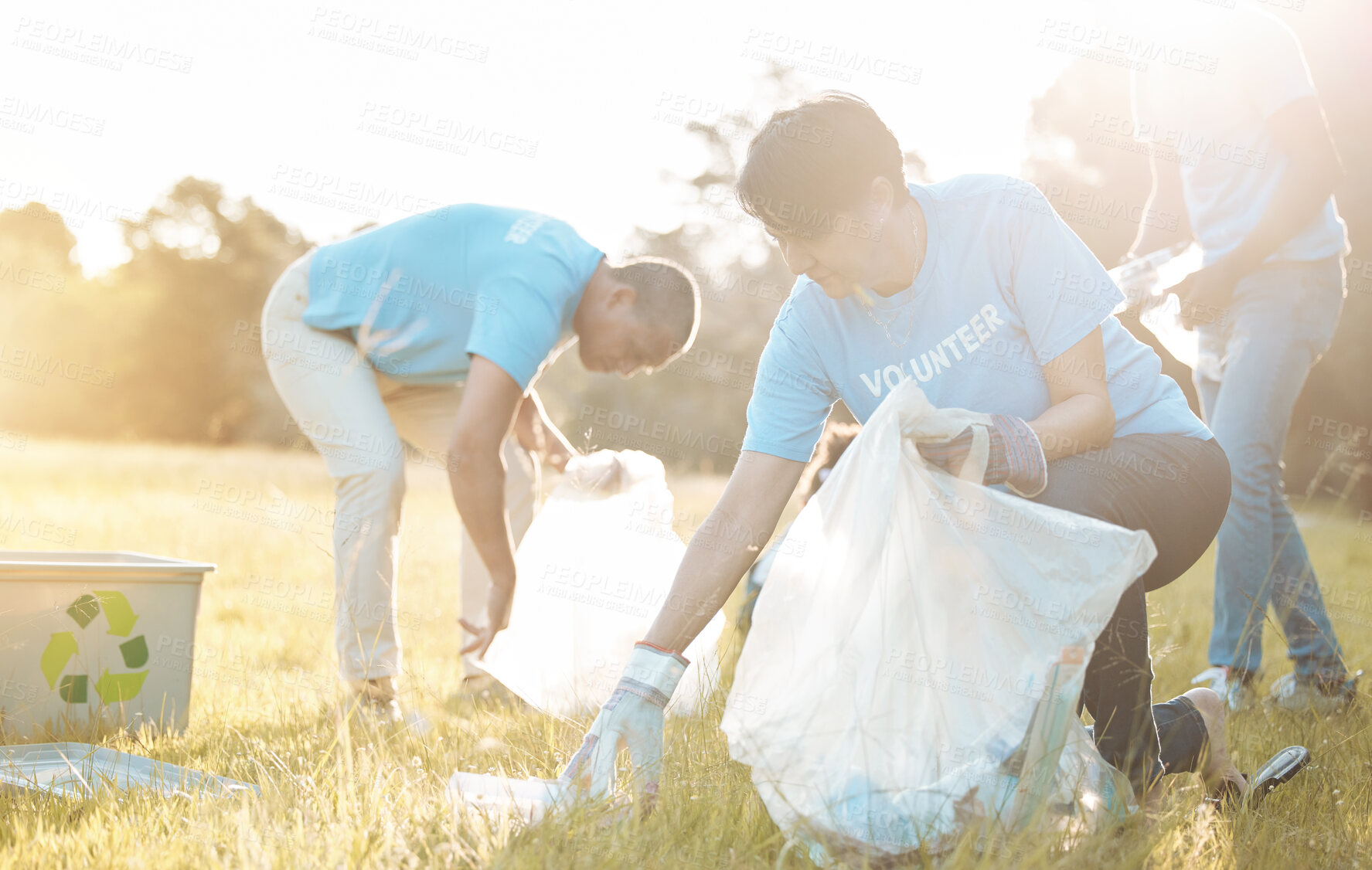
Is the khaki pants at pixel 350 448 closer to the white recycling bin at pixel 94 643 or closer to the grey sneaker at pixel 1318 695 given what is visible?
the white recycling bin at pixel 94 643

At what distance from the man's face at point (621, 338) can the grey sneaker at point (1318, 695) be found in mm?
1862

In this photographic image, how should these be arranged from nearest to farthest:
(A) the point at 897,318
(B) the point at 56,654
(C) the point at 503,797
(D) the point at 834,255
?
(C) the point at 503,797 < (D) the point at 834,255 < (A) the point at 897,318 < (B) the point at 56,654

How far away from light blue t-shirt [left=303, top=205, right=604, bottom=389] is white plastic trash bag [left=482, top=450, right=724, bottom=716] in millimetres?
403

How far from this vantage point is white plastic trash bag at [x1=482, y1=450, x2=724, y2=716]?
2.48 m

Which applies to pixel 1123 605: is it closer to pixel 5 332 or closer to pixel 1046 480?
pixel 1046 480

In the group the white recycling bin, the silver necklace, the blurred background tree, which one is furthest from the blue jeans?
the blurred background tree

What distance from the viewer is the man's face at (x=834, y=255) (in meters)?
1.63

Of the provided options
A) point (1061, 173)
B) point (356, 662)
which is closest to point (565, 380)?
point (1061, 173)

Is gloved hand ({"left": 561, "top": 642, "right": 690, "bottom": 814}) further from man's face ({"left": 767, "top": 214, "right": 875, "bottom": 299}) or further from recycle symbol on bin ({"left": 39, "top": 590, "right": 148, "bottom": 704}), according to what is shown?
recycle symbol on bin ({"left": 39, "top": 590, "right": 148, "bottom": 704})

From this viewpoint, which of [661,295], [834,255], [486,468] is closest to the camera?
[834,255]

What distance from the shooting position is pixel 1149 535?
151 cm

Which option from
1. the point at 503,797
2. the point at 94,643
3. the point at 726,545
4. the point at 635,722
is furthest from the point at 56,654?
the point at 726,545

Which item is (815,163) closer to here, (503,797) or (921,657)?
(921,657)

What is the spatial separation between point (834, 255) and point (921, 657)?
67 cm
